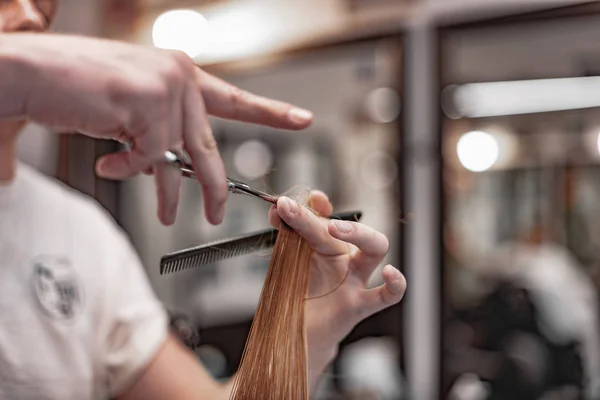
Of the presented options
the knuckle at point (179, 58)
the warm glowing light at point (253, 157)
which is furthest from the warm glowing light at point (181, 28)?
the knuckle at point (179, 58)

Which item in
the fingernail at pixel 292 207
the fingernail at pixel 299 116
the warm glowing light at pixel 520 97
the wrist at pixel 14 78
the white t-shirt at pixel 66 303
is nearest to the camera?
the wrist at pixel 14 78

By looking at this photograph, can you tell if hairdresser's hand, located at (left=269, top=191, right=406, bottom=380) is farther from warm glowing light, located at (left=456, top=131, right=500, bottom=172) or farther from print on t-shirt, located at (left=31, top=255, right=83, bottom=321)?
warm glowing light, located at (left=456, top=131, right=500, bottom=172)

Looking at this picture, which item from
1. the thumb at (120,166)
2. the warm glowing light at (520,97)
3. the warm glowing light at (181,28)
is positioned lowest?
the thumb at (120,166)

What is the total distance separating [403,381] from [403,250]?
1.21ft

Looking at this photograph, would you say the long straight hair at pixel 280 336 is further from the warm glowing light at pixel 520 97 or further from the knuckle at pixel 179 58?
the warm glowing light at pixel 520 97

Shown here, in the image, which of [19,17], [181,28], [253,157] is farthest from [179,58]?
[181,28]

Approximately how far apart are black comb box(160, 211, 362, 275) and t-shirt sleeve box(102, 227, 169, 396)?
49 cm

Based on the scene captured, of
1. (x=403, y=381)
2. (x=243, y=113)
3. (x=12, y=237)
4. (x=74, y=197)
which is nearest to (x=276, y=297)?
(x=243, y=113)

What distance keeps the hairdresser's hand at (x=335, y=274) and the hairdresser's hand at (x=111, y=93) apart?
0.37 ft

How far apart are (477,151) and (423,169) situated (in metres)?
0.16

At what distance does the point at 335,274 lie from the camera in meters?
0.67

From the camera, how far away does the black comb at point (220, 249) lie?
1.98 feet

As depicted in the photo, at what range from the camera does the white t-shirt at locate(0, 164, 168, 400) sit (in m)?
0.90

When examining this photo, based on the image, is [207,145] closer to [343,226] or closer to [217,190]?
[217,190]
